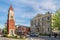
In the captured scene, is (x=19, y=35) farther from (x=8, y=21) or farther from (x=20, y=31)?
(x=8, y=21)

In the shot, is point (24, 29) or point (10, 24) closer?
point (24, 29)

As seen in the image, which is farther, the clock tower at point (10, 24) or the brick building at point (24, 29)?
the clock tower at point (10, 24)

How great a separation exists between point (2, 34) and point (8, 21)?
Answer: 0.68 metres

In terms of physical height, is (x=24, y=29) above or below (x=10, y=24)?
below

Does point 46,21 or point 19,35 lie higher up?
point 46,21

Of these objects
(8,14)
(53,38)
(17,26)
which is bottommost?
(53,38)

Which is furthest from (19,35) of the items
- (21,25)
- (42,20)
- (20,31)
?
(42,20)

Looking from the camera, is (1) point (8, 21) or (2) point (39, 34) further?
(2) point (39, 34)

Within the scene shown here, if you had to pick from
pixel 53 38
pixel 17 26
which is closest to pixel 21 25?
pixel 17 26

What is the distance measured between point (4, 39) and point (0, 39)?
0.60 feet

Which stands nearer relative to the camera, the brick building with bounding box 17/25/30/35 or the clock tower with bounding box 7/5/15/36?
the brick building with bounding box 17/25/30/35

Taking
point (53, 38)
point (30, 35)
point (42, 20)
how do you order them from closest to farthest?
point (30, 35), point (42, 20), point (53, 38)

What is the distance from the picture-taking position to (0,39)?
8.29m

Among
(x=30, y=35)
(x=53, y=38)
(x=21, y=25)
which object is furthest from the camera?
(x=53, y=38)
